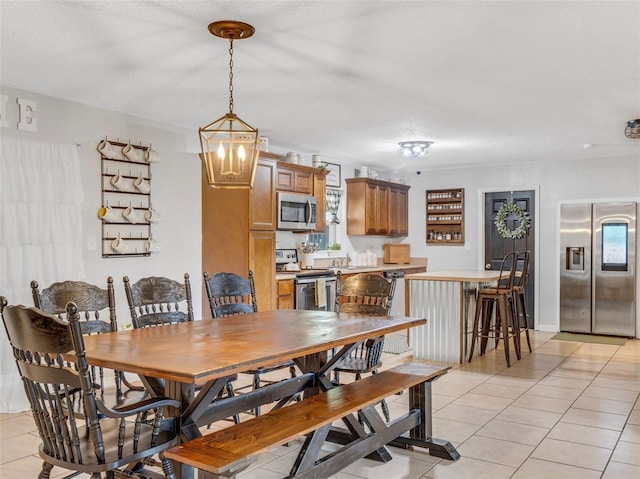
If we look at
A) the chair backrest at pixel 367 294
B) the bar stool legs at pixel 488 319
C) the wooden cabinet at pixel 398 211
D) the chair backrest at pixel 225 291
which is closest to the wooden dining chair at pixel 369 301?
the chair backrest at pixel 367 294

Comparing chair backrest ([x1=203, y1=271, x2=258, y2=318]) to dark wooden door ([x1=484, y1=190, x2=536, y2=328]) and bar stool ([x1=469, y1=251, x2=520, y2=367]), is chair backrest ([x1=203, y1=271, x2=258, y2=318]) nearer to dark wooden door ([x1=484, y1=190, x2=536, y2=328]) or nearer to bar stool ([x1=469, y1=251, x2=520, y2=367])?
bar stool ([x1=469, y1=251, x2=520, y2=367])

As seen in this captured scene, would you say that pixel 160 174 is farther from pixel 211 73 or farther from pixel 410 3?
pixel 410 3

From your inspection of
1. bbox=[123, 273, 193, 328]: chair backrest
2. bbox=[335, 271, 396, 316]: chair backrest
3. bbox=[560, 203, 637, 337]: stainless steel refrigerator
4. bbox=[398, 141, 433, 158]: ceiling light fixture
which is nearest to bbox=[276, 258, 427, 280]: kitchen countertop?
bbox=[398, 141, 433, 158]: ceiling light fixture

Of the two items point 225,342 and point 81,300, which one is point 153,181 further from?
point 225,342

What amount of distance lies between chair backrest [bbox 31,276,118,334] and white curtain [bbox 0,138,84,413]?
1187mm

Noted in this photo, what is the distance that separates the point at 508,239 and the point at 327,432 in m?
6.24

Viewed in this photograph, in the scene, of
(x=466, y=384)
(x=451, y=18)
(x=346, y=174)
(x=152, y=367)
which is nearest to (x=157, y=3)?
(x=451, y=18)

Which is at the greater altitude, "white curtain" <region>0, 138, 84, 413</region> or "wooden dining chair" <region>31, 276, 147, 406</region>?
"white curtain" <region>0, 138, 84, 413</region>

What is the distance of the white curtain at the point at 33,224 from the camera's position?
405 cm

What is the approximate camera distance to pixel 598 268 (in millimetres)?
7227

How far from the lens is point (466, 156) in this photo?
7430 millimetres

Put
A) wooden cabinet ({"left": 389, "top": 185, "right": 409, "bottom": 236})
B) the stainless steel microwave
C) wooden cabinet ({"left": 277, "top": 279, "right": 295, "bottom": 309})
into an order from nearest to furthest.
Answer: wooden cabinet ({"left": 277, "top": 279, "right": 295, "bottom": 309})
the stainless steel microwave
wooden cabinet ({"left": 389, "top": 185, "right": 409, "bottom": 236})

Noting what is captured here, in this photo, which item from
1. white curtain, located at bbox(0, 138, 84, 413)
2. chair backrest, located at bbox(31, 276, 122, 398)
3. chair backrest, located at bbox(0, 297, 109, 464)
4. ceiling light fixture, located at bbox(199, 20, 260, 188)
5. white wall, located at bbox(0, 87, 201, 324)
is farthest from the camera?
white wall, located at bbox(0, 87, 201, 324)

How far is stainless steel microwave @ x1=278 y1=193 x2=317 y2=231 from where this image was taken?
6.14 meters
